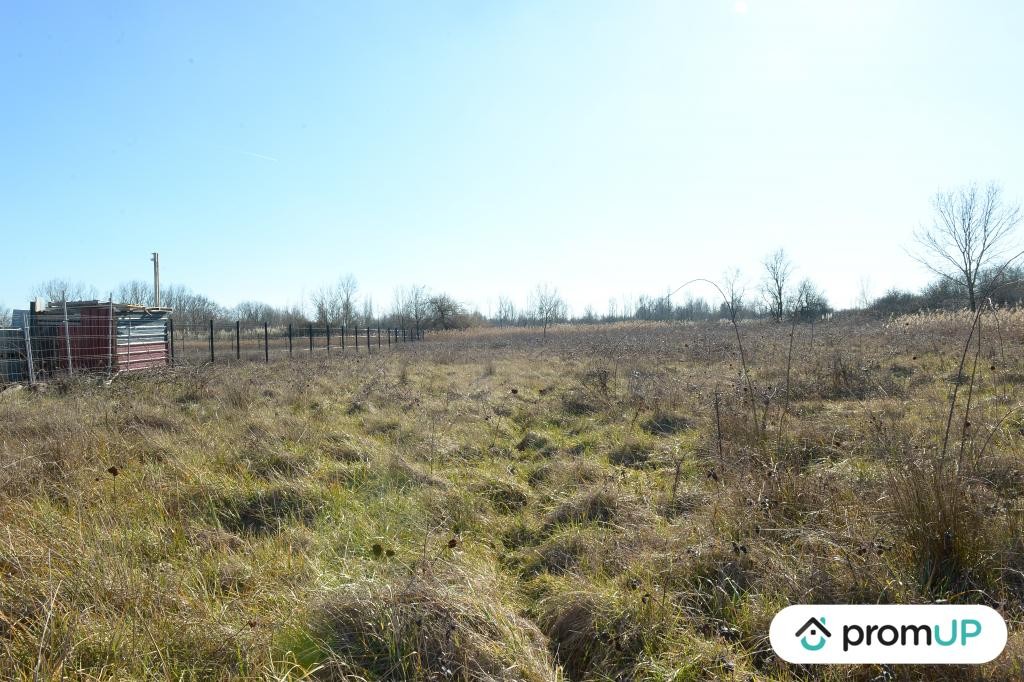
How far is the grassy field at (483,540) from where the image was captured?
1863 mm

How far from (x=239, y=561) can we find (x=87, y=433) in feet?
9.94

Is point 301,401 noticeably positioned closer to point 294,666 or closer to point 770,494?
point 294,666

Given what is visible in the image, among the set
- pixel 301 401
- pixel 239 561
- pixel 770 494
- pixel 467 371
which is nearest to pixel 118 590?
pixel 239 561

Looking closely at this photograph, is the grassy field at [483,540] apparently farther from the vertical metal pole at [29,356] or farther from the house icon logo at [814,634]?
the vertical metal pole at [29,356]

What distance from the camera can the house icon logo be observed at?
183 centimetres

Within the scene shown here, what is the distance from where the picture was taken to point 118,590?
213 centimetres

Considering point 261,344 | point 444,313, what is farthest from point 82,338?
point 444,313

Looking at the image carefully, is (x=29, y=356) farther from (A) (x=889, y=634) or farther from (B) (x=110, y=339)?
(A) (x=889, y=634)

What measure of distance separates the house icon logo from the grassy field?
0.31 ft

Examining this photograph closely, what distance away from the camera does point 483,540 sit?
3.12 meters

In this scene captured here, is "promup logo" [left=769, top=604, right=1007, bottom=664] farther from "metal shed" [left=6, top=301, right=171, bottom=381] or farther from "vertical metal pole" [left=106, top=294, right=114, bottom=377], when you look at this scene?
"vertical metal pole" [left=106, top=294, right=114, bottom=377]

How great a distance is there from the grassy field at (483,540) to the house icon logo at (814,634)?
9 cm

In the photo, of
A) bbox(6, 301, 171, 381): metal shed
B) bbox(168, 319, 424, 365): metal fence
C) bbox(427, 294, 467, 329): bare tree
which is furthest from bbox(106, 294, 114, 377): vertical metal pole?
bbox(427, 294, 467, 329): bare tree

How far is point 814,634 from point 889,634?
0.28 metres
